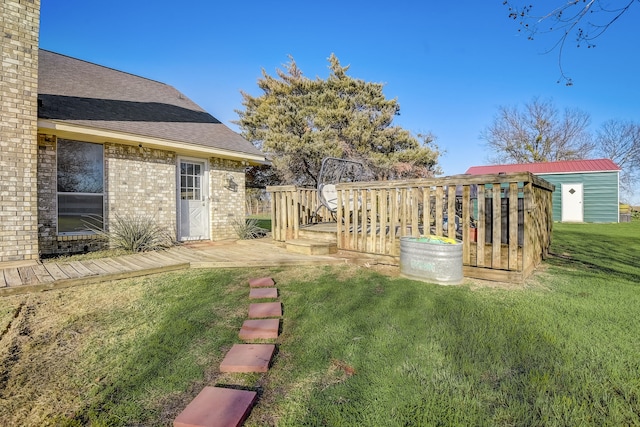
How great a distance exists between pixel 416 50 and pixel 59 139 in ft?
42.5

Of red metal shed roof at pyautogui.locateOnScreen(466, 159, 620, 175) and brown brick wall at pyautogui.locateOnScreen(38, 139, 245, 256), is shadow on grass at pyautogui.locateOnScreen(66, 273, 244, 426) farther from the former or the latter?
red metal shed roof at pyautogui.locateOnScreen(466, 159, 620, 175)

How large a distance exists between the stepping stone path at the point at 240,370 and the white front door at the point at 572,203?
19.0m

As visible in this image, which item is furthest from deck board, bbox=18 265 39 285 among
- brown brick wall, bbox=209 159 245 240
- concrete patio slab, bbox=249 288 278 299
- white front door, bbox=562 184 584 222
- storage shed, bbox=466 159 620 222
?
white front door, bbox=562 184 584 222

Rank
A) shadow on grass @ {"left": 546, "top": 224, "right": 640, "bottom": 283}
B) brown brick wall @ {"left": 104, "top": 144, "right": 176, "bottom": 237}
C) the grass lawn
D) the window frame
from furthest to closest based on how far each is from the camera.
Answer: brown brick wall @ {"left": 104, "top": 144, "right": 176, "bottom": 237}
the window frame
shadow on grass @ {"left": 546, "top": 224, "right": 640, "bottom": 283}
the grass lawn

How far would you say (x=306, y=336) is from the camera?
2.51 meters

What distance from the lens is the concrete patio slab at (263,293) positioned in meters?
3.40

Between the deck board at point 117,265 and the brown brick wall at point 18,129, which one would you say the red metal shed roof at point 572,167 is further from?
the brown brick wall at point 18,129

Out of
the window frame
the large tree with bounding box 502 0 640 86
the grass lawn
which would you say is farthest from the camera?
the window frame

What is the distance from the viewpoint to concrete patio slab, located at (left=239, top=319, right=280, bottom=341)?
8.12 ft

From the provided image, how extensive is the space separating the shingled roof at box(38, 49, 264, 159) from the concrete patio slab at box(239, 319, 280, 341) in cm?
555

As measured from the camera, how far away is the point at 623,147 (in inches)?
1006

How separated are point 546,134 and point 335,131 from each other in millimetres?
20137

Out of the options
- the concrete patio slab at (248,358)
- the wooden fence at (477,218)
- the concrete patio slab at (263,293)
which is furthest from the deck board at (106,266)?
the wooden fence at (477,218)

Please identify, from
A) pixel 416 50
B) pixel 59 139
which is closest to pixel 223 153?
pixel 59 139
